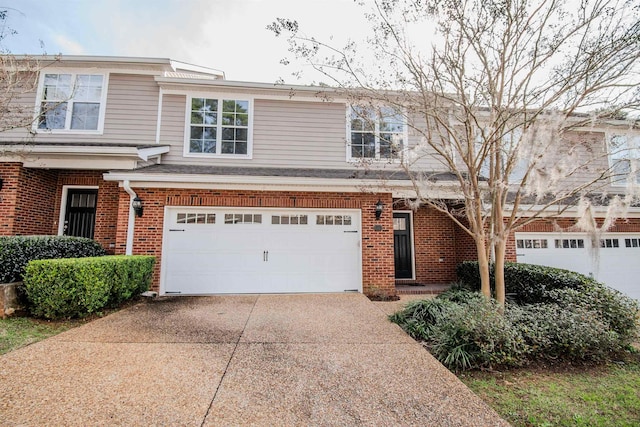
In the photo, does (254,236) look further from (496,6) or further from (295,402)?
(496,6)

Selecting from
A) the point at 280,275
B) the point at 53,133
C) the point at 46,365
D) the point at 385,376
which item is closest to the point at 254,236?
the point at 280,275

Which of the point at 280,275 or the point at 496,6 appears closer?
the point at 496,6

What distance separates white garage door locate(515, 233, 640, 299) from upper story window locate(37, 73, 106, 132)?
12.3 metres

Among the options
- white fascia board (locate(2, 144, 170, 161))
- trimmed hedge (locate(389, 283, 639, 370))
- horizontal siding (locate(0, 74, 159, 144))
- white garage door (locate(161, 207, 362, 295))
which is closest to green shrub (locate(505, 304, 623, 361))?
trimmed hedge (locate(389, 283, 639, 370))

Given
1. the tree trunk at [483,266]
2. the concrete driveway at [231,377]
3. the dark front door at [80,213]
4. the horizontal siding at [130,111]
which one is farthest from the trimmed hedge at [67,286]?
the tree trunk at [483,266]

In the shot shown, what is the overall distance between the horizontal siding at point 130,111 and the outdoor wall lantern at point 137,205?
214cm

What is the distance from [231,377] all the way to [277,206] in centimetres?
464

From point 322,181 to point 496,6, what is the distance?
14.6 feet

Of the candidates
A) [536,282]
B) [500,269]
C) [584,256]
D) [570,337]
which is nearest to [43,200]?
[500,269]

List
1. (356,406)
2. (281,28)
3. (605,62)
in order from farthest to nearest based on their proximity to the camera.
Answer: (281,28) < (605,62) < (356,406)

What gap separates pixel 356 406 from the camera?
2652 mm

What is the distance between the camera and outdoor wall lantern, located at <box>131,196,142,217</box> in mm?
6777

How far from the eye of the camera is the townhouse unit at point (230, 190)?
696cm

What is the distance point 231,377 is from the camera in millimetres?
3115
